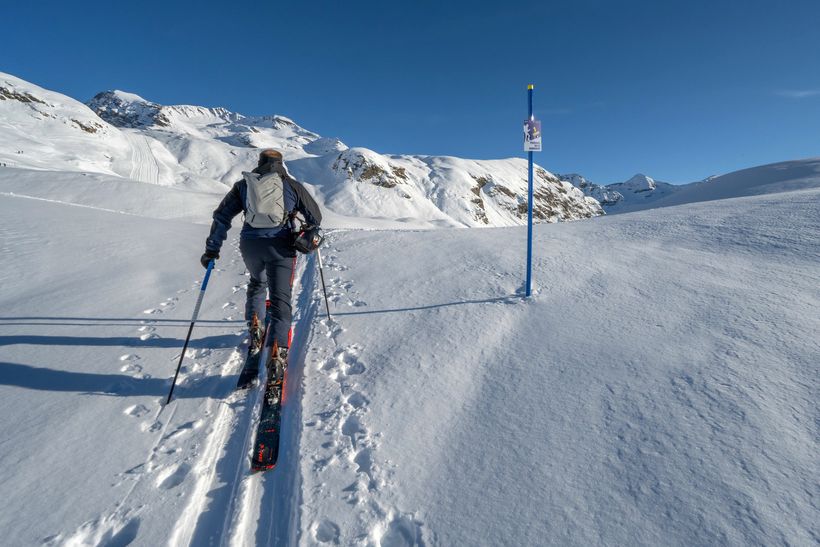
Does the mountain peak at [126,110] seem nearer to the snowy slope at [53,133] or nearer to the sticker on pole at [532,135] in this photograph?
the snowy slope at [53,133]

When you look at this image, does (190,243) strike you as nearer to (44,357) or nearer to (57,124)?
(44,357)

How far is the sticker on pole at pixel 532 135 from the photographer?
15.1 ft

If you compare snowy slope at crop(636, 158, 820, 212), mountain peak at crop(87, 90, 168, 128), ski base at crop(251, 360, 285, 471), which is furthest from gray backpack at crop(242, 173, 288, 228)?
mountain peak at crop(87, 90, 168, 128)

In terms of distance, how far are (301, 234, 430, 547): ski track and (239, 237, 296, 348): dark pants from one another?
572 millimetres

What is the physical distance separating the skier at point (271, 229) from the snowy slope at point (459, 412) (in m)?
0.56

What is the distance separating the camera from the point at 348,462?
252 cm

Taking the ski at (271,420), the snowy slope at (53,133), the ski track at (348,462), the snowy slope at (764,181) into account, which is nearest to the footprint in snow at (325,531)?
the ski track at (348,462)

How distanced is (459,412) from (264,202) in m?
2.91

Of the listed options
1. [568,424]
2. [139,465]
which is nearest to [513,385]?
[568,424]

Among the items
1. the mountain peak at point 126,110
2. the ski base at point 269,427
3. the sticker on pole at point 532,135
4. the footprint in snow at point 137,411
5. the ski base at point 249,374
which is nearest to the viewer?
the ski base at point 269,427

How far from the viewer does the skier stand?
12.0 feet

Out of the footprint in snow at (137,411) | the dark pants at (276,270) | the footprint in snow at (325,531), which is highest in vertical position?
the dark pants at (276,270)

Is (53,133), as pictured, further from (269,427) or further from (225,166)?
(269,427)

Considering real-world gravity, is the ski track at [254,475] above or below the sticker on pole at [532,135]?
below
